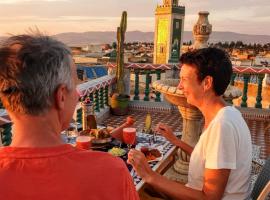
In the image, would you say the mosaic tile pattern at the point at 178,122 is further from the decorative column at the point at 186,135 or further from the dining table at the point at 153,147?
the dining table at the point at 153,147

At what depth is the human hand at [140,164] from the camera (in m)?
1.82

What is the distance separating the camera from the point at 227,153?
5.82ft

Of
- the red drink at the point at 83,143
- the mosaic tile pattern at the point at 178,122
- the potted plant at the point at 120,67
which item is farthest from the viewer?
the potted plant at the point at 120,67

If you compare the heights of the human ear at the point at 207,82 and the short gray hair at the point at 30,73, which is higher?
the short gray hair at the point at 30,73

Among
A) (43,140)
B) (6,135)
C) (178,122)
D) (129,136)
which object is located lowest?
(178,122)

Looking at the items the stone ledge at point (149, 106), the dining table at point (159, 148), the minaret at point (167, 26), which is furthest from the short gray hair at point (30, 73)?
the minaret at point (167, 26)

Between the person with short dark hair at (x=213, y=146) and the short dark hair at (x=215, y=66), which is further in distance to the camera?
the short dark hair at (x=215, y=66)

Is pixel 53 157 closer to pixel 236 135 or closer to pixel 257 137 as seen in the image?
A: pixel 236 135

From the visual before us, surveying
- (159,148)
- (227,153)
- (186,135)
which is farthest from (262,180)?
(186,135)

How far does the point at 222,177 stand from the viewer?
175 centimetres

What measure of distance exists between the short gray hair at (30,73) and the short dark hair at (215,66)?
121 cm

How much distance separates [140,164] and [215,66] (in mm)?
760

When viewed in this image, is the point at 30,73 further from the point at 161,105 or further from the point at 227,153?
the point at 161,105


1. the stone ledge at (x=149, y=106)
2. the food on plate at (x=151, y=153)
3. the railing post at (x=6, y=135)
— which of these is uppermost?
the food on plate at (x=151, y=153)
